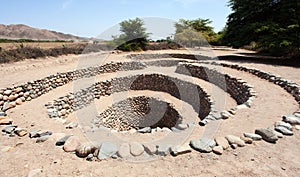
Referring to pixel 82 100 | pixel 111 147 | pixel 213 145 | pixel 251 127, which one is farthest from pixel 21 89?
pixel 251 127

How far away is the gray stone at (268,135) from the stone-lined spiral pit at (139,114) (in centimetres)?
535

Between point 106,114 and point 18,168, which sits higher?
point 18,168

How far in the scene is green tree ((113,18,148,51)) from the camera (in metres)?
20.5

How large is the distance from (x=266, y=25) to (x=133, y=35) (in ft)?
44.2

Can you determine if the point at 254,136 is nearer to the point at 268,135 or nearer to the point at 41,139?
the point at 268,135

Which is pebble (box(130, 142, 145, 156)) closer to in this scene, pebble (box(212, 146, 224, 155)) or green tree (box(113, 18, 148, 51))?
pebble (box(212, 146, 224, 155))

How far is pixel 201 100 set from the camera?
28.4 ft

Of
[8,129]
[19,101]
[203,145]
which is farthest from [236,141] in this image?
[19,101]

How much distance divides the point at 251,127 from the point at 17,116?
20.1 ft

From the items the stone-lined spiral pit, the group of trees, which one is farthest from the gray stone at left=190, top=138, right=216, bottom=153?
the group of trees

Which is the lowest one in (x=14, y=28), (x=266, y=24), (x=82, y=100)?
(x=82, y=100)

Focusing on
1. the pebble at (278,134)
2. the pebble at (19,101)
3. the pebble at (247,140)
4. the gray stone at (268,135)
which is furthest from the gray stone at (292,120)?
the pebble at (19,101)

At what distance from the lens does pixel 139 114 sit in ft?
35.1

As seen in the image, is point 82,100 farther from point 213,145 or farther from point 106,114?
point 213,145
